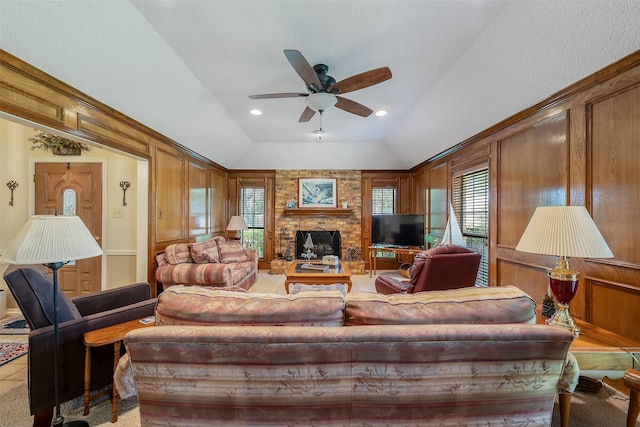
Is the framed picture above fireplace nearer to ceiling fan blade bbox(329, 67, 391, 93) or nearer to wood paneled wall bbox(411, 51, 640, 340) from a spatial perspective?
wood paneled wall bbox(411, 51, 640, 340)

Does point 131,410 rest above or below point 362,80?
below

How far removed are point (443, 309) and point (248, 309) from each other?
0.88 m

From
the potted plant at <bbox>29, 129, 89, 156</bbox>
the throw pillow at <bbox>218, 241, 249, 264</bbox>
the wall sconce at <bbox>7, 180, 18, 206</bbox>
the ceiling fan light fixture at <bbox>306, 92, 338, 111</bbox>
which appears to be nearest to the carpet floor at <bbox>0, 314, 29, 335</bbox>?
the wall sconce at <bbox>7, 180, 18, 206</bbox>

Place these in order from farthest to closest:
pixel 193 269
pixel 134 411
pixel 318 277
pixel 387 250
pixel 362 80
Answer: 1. pixel 387 250
2. pixel 318 277
3. pixel 193 269
4. pixel 362 80
5. pixel 134 411

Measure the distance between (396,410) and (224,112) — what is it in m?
4.10

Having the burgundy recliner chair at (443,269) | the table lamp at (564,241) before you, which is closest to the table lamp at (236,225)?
the burgundy recliner chair at (443,269)

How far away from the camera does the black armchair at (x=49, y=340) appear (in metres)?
1.52

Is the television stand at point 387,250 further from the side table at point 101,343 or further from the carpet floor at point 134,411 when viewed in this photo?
the side table at point 101,343

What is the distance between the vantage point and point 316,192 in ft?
20.5

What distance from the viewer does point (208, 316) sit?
1101 mm

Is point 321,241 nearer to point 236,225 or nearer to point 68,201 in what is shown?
point 236,225

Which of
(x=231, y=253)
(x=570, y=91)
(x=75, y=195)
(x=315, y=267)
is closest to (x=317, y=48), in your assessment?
(x=570, y=91)

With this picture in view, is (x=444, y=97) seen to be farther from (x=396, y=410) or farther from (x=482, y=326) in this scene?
(x=396, y=410)

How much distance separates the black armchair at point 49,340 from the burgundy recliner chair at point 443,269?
2518 mm
